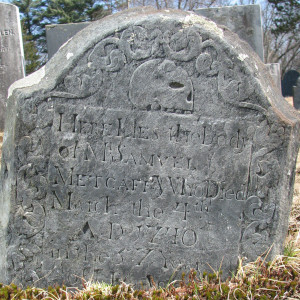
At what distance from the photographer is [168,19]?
2.46 meters

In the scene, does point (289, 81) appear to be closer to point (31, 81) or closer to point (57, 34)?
point (57, 34)

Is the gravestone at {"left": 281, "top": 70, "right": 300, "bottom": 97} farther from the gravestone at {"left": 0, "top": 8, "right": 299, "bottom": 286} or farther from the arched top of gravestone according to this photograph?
the arched top of gravestone

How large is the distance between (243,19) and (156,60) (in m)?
4.36

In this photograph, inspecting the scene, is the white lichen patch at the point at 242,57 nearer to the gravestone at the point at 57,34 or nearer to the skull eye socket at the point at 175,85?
the skull eye socket at the point at 175,85

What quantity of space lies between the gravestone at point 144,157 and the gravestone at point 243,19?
3931 mm

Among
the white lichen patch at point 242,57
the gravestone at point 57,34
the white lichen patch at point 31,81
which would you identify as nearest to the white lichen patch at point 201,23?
the white lichen patch at point 242,57

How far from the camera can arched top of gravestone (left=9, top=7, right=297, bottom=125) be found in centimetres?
247

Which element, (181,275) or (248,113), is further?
(181,275)

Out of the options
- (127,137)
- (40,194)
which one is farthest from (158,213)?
(40,194)

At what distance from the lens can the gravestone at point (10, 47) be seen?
7.89m

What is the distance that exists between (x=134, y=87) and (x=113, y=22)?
0.44 metres

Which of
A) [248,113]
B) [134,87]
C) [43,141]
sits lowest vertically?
[43,141]

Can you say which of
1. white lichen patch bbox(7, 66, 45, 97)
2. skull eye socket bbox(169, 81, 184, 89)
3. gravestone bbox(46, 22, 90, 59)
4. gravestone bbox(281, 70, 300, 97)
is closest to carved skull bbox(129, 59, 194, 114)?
skull eye socket bbox(169, 81, 184, 89)

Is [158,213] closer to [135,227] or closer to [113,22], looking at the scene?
[135,227]
